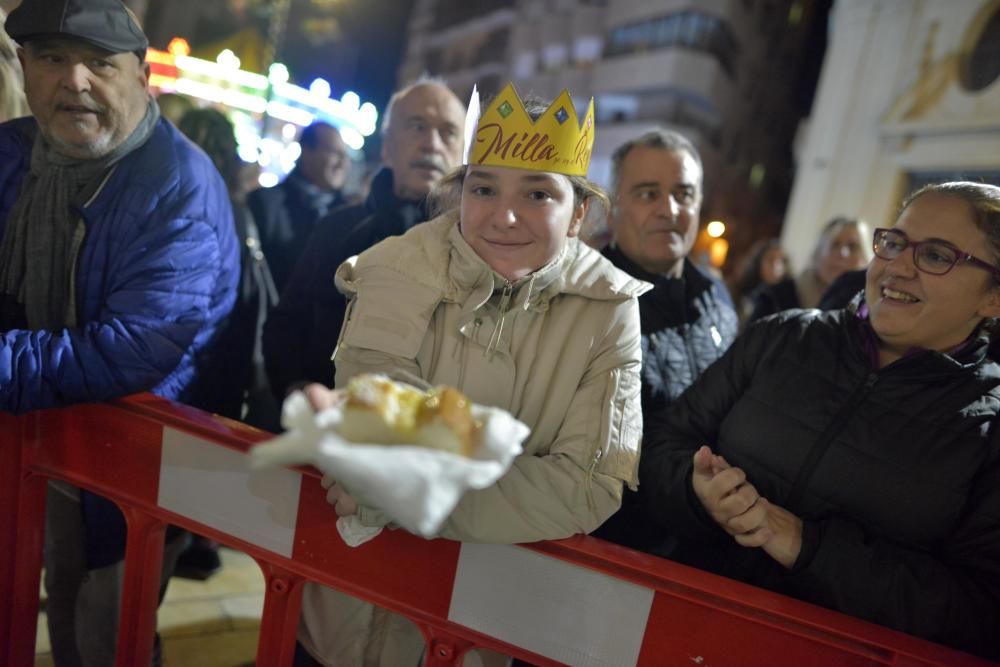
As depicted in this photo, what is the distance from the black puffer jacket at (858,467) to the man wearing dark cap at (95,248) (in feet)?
5.27

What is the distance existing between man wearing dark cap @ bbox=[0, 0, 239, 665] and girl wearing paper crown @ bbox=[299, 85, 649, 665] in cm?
73

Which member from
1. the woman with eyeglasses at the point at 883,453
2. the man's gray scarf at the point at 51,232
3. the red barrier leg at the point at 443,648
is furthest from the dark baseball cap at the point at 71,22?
the woman with eyeglasses at the point at 883,453

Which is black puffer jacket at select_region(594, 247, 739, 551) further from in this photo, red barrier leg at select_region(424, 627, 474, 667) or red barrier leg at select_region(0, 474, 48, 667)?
red barrier leg at select_region(0, 474, 48, 667)

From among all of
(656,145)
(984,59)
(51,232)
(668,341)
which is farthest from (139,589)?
(984,59)

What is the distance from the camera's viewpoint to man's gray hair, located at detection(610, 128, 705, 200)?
7.91ft

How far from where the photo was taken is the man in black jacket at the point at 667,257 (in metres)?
2.21

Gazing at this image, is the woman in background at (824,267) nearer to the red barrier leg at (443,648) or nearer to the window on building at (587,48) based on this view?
the red barrier leg at (443,648)

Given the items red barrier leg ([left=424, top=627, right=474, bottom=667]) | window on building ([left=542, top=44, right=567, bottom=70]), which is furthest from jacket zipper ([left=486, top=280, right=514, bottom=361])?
window on building ([left=542, top=44, right=567, bottom=70])

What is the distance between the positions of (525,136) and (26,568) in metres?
1.99

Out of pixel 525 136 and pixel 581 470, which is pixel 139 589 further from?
pixel 525 136

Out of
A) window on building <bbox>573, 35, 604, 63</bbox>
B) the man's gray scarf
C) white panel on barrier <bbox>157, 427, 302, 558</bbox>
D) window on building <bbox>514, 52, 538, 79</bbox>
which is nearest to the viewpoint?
white panel on barrier <bbox>157, 427, 302, 558</bbox>

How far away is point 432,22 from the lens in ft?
133

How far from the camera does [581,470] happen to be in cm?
142

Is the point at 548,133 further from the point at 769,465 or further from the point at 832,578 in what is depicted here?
the point at 832,578
